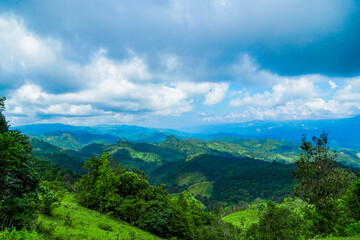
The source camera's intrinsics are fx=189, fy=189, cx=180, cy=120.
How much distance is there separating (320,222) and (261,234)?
9301 millimetres

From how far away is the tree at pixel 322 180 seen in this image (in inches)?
882

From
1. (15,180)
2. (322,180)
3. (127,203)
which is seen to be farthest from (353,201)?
(127,203)

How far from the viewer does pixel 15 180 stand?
1756cm

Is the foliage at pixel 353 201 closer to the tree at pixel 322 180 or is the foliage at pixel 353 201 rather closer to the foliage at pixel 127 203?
the tree at pixel 322 180

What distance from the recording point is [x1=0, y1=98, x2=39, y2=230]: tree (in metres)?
16.5

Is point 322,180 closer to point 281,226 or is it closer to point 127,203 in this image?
point 281,226

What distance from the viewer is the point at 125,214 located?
50469 millimetres

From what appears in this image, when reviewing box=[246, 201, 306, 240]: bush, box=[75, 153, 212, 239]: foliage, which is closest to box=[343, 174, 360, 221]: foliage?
box=[246, 201, 306, 240]: bush

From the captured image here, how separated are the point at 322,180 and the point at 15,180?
33.4 metres

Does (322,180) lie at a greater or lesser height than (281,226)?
greater

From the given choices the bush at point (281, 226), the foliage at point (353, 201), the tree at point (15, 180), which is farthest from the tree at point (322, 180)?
the tree at point (15, 180)

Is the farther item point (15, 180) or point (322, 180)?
point (322, 180)

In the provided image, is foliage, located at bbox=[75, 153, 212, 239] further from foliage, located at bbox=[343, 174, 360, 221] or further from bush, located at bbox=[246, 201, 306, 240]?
foliage, located at bbox=[343, 174, 360, 221]

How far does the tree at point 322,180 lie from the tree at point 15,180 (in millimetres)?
30268
